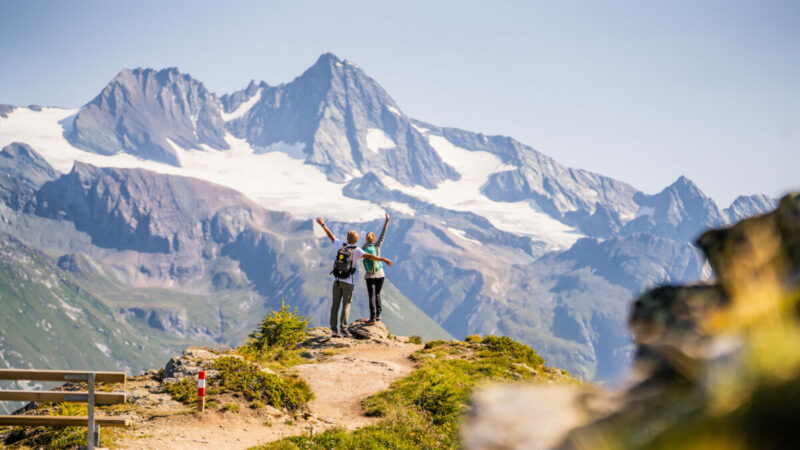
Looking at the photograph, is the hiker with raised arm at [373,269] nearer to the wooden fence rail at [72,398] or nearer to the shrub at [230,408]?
the shrub at [230,408]

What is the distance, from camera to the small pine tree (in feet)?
97.8

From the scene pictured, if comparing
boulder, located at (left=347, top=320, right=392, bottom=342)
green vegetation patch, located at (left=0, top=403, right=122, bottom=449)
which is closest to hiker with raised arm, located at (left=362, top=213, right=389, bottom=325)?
boulder, located at (left=347, top=320, right=392, bottom=342)

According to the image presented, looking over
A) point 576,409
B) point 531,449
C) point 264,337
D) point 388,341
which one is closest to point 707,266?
point 576,409

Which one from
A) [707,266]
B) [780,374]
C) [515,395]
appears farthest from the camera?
[707,266]

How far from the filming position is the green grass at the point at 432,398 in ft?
56.0

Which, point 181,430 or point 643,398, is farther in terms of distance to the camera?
point 181,430

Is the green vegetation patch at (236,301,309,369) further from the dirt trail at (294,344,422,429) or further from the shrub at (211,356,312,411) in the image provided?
the shrub at (211,356,312,411)

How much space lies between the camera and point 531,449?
334 cm

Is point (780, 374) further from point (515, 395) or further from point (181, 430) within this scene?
point (181, 430)

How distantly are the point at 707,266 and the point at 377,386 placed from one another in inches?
836

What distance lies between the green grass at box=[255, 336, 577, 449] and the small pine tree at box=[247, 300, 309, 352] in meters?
5.87

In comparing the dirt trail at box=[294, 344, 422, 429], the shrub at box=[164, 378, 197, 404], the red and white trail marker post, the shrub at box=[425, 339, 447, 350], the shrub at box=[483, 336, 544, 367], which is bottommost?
the shrub at box=[425, 339, 447, 350]

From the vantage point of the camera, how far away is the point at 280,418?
19.8m

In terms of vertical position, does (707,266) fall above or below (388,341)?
above
